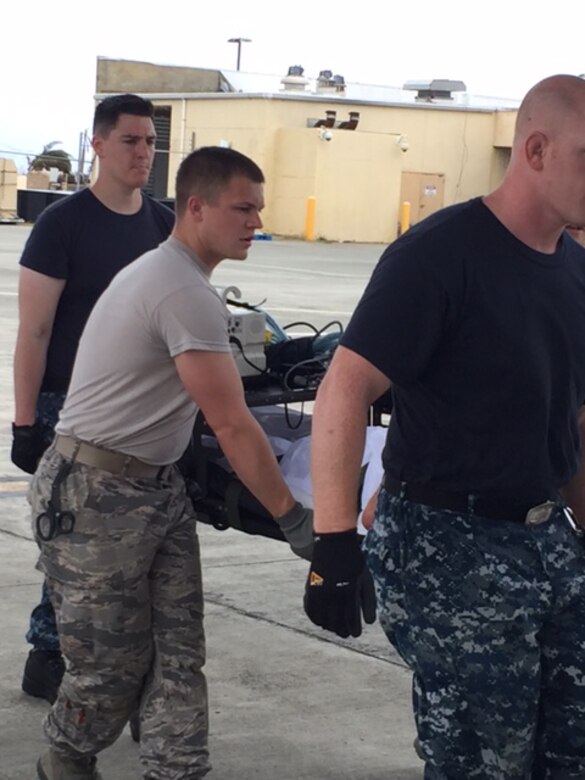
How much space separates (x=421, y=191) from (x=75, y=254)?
40025 mm

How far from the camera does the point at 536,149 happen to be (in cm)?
312

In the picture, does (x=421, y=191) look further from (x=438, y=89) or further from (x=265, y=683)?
(x=265, y=683)

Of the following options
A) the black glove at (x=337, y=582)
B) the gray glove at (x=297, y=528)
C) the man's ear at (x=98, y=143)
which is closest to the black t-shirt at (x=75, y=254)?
the man's ear at (x=98, y=143)

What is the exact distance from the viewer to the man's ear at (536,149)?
311 cm

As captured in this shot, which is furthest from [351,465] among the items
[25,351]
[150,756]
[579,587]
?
[25,351]

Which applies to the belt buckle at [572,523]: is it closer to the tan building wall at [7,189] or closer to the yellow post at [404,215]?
the tan building wall at [7,189]

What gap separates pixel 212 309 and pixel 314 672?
6.89 feet

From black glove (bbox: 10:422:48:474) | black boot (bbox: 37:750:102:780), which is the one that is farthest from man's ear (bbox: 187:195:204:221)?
black boot (bbox: 37:750:102:780)

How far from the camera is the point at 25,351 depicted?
4762 mm

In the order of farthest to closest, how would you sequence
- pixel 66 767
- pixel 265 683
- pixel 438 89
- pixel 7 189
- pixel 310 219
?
pixel 438 89 → pixel 310 219 → pixel 7 189 → pixel 265 683 → pixel 66 767

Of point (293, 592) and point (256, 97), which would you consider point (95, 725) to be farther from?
point (256, 97)

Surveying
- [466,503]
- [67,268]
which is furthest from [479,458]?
[67,268]

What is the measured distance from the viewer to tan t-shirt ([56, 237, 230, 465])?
3.79 metres

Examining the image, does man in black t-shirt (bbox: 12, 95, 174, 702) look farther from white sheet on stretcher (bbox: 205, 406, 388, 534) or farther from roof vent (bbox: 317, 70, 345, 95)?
roof vent (bbox: 317, 70, 345, 95)
